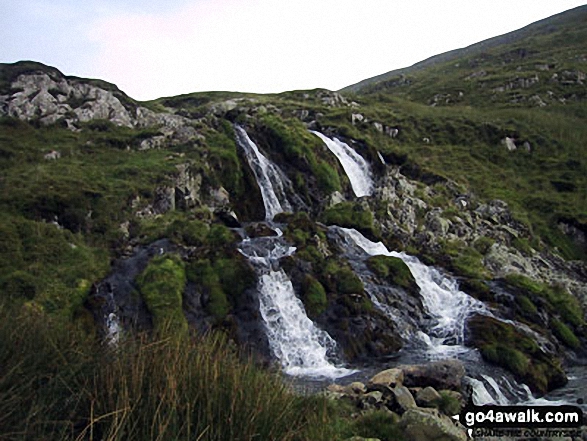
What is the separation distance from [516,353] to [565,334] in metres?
6.10

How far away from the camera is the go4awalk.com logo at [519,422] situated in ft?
33.0

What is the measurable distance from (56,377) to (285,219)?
84.7 ft

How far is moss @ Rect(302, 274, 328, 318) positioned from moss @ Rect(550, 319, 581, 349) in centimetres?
1163

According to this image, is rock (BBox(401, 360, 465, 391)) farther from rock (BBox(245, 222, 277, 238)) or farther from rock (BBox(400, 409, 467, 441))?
rock (BBox(245, 222, 277, 238))

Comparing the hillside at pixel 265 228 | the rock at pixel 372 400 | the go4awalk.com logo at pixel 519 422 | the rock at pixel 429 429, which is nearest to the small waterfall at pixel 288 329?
the hillside at pixel 265 228

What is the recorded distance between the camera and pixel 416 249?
2967cm

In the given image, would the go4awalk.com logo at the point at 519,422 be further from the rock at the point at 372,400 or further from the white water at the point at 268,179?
the white water at the point at 268,179

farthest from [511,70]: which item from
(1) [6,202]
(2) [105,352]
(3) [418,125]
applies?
(2) [105,352]

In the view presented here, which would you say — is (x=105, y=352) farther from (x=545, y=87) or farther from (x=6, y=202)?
(x=545, y=87)

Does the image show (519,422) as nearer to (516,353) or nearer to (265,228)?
(516,353)

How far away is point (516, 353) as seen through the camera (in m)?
17.4

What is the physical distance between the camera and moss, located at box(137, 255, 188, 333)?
17.9m

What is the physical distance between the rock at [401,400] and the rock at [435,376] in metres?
1.78

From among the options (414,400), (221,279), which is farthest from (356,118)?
(414,400)
